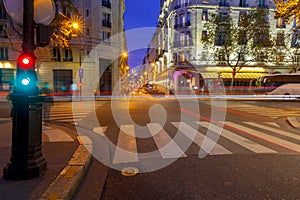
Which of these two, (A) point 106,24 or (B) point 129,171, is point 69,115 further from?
(A) point 106,24

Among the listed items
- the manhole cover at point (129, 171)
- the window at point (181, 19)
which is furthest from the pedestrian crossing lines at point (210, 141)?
the window at point (181, 19)

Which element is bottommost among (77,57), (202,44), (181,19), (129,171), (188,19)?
(129,171)

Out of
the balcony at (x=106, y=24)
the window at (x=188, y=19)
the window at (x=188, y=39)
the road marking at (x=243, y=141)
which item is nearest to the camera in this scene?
the road marking at (x=243, y=141)

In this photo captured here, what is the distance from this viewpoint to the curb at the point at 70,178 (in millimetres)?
2741

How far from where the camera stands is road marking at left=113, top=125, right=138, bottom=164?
14.4ft

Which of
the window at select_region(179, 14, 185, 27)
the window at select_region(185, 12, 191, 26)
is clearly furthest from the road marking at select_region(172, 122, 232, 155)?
the window at select_region(179, 14, 185, 27)

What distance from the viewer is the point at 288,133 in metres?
6.68

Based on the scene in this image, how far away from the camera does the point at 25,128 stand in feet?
10.3

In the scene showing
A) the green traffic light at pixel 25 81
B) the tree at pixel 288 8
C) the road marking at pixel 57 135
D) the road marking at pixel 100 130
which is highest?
the tree at pixel 288 8

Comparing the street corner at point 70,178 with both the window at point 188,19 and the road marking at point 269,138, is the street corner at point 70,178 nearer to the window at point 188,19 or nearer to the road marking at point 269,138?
the road marking at point 269,138

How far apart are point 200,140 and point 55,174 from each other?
3.88 metres

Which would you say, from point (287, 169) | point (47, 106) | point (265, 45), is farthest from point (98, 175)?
point (265, 45)

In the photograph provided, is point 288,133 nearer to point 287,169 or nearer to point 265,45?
point 287,169

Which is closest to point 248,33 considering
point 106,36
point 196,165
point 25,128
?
point 106,36
